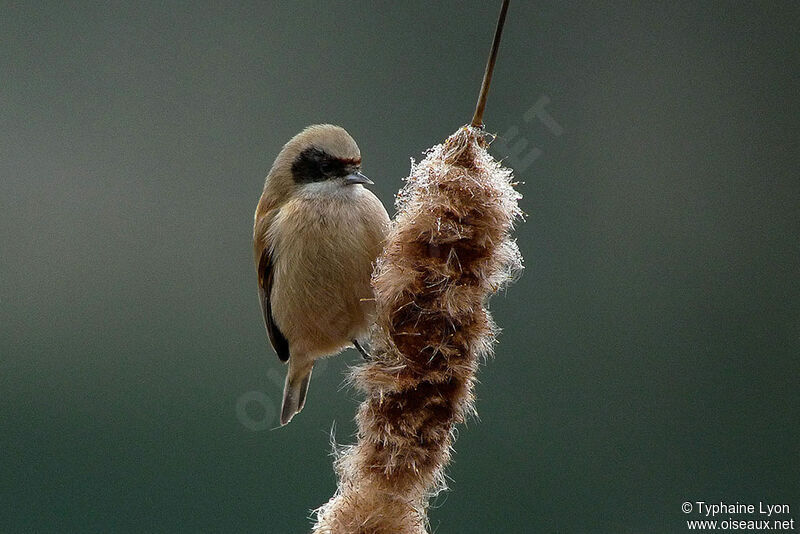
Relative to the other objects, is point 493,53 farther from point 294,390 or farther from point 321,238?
point 294,390

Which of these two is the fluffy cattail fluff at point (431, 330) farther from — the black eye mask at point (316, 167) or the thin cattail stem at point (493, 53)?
the black eye mask at point (316, 167)

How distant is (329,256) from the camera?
5.39 feet

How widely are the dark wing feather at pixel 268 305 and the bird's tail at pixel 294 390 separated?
48mm

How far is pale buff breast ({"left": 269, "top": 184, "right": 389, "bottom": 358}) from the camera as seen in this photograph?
162 cm

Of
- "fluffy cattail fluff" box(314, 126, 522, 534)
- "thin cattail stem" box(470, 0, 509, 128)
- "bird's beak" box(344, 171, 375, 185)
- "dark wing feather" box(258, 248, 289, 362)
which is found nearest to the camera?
"thin cattail stem" box(470, 0, 509, 128)

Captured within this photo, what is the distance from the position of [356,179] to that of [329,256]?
0.61 ft

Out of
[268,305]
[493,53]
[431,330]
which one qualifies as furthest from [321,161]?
[493,53]

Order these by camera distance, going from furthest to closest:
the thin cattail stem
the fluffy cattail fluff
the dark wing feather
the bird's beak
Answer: the dark wing feather
the bird's beak
the fluffy cattail fluff
the thin cattail stem

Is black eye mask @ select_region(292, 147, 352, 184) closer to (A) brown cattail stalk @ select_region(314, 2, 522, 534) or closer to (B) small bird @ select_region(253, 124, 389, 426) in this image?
(B) small bird @ select_region(253, 124, 389, 426)

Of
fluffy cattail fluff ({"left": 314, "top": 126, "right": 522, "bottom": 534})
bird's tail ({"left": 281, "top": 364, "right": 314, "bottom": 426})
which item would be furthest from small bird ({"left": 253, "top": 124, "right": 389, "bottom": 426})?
fluffy cattail fluff ({"left": 314, "top": 126, "right": 522, "bottom": 534})

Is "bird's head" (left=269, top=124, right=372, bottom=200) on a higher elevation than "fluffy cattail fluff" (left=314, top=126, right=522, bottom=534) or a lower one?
higher

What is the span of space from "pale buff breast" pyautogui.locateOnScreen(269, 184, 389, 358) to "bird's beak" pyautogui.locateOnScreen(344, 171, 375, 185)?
55 millimetres

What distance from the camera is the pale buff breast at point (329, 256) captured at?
5.32 ft

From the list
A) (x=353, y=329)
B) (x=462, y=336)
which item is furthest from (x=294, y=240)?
(x=462, y=336)
